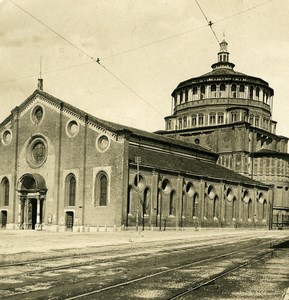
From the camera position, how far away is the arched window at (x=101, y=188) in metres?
42.8

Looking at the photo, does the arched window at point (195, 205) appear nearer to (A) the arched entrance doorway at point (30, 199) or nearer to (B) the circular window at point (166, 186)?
(B) the circular window at point (166, 186)

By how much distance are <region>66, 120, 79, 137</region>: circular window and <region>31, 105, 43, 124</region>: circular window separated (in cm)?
444

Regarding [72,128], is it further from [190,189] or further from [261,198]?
[261,198]

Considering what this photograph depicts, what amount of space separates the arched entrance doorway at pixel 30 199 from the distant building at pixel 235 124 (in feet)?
90.5

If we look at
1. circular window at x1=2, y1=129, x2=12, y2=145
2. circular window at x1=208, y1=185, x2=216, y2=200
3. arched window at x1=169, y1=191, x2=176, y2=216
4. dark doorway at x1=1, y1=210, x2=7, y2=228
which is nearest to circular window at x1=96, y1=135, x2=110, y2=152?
arched window at x1=169, y1=191, x2=176, y2=216

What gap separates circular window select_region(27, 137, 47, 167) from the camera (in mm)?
48500

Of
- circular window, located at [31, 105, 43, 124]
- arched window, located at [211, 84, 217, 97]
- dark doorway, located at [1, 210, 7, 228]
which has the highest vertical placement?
arched window, located at [211, 84, 217, 97]

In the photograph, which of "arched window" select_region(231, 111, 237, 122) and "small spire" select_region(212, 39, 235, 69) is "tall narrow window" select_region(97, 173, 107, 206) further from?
"small spire" select_region(212, 39, 235, 69)

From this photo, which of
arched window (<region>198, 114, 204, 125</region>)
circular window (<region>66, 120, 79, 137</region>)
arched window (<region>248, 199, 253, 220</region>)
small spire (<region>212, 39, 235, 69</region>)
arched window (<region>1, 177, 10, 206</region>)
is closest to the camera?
circular window (<region>66, 120, 79, 137</region>)

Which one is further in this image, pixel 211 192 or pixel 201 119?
pixel 201 119

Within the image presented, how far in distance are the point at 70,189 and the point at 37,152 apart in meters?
6.35

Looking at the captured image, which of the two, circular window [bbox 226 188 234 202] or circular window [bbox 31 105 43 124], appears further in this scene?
circular window [bbox 226 188 234 202]

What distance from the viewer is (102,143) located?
4372cm

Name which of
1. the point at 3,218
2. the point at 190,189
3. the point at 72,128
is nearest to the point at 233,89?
the point at 190,189
